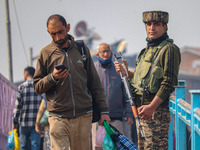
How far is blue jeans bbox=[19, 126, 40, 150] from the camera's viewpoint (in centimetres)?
756

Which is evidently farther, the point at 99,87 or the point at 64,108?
the point at 99,87

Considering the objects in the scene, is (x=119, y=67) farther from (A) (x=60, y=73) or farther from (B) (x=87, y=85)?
(A) (x=60, y=73)

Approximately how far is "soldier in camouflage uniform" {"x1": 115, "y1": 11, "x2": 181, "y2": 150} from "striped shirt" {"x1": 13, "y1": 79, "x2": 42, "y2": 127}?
3.91m

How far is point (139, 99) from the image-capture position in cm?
399

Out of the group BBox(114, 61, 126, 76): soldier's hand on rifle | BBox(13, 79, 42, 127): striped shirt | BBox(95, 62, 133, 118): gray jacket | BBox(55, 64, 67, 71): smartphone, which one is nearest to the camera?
BBox(55, 64, 67, 71): smartphone

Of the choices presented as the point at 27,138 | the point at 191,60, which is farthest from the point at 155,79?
the point at 191,60

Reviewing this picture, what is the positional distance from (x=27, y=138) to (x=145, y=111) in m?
4.50

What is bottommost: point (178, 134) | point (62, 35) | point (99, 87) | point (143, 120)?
point (178, 134)

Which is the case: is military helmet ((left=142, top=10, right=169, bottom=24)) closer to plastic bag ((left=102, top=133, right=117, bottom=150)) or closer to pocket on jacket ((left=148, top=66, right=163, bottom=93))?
pocket on jacket ((left=148, top=66, right=163, bottom=93))

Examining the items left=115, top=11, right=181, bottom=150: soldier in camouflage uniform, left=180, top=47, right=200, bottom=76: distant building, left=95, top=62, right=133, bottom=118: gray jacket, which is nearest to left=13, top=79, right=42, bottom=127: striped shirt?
left=95, top=62, right=133, bottom=118: gray jacket

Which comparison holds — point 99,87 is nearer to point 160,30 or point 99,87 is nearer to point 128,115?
point 160,30

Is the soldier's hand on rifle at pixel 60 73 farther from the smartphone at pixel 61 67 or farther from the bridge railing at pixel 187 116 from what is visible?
the bridge railing at pixel 187 116

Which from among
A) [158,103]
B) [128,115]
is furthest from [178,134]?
[158,103]

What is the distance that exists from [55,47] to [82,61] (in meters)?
0.34
